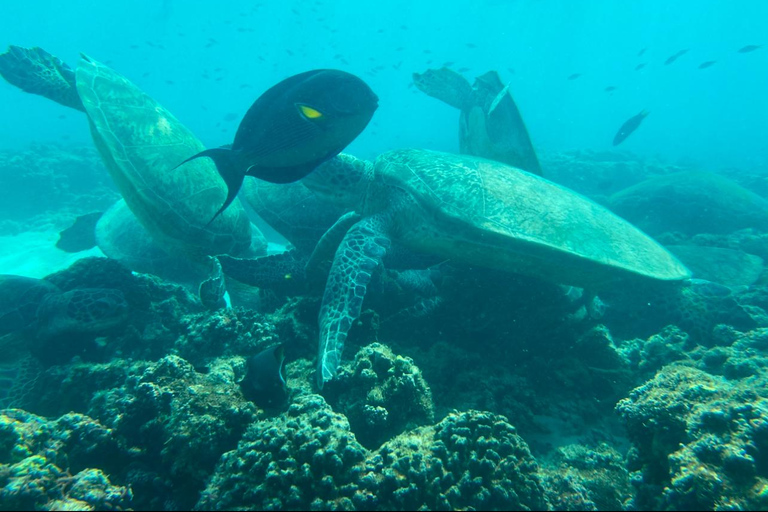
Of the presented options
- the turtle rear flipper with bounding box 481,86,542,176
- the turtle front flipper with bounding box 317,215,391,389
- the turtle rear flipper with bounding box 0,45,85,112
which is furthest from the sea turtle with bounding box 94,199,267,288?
the turtle rear flipper with bounding box 481,86,542,176

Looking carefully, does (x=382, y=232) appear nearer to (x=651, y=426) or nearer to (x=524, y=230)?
(x=524, y=230)

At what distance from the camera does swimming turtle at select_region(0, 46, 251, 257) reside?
491 centimetres

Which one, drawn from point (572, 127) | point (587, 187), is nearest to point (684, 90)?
point (572, 127)

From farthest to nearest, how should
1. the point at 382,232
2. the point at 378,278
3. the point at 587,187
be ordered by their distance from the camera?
1. the point at 587,187
2. the point at 382,232
3. the point at 378,278

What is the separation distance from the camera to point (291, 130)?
2.81 meters

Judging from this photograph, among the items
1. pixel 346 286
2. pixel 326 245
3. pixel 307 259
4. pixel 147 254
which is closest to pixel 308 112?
pixel 346 286

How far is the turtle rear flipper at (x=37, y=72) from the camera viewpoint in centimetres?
618

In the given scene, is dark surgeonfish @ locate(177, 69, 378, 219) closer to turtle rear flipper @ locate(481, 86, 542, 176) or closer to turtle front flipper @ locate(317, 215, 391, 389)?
turtle front flipper @ locate(317, 215, 391, 389)

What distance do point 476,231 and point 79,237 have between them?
11871 millimetres

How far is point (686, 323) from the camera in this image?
510 centimetres

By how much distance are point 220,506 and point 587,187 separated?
1928 centimetres

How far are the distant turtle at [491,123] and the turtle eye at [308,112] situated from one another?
6.39 m

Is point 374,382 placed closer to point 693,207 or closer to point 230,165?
point 230,165

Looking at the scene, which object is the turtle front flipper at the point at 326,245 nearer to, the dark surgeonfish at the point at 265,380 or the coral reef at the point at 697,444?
the dark surgeonfish at the point at 265,380
